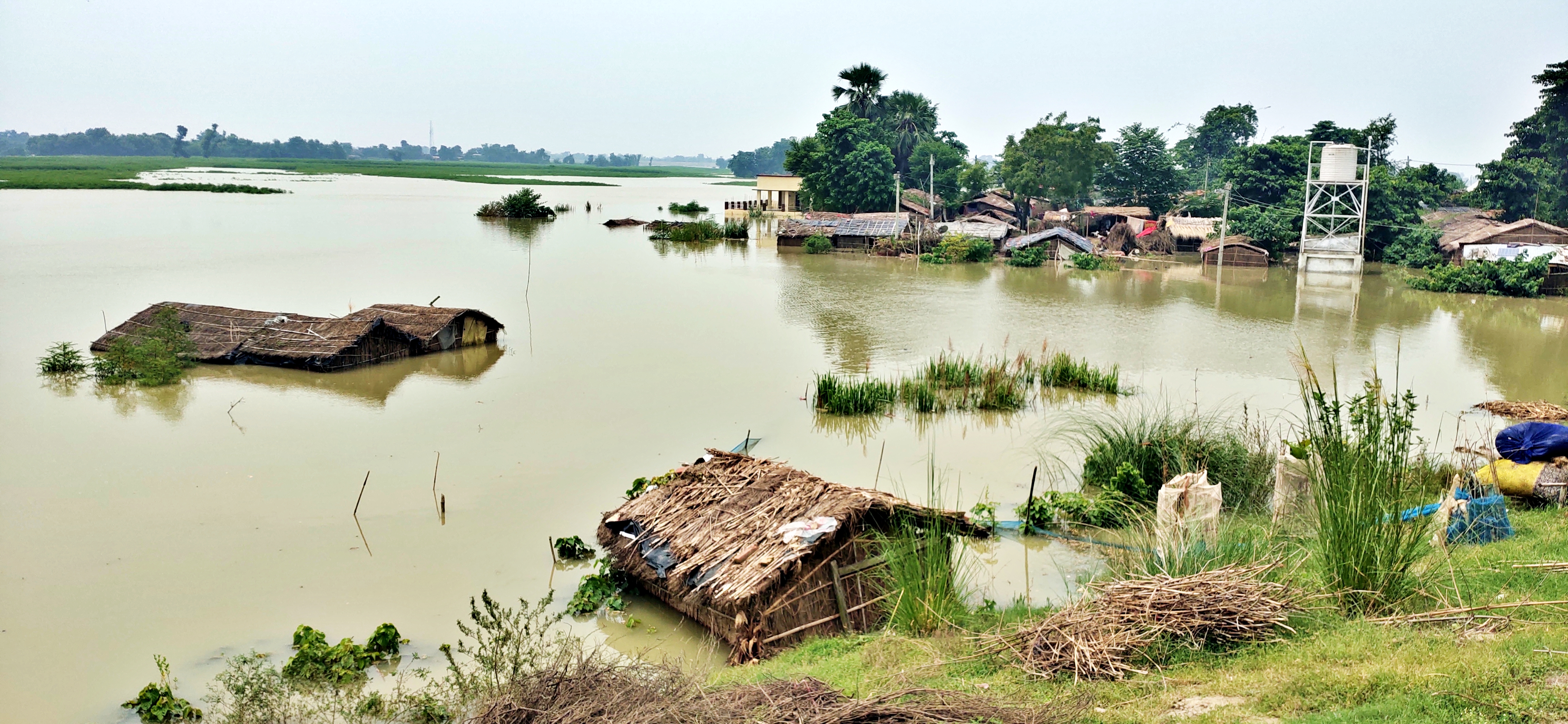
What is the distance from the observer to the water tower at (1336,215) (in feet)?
81.5

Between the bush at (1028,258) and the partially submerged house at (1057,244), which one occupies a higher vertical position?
the partially submerged house at (1057,244)

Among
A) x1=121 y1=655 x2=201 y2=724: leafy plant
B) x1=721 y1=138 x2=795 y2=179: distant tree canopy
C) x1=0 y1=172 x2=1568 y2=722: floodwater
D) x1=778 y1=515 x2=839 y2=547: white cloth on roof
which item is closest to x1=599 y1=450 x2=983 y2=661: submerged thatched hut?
x1=778 y1=515 x2=839 y2=547: white cloth on roof

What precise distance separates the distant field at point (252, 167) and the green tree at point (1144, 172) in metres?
46.3

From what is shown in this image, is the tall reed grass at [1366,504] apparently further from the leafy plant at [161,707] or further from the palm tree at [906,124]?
the palm tree at [906,124]

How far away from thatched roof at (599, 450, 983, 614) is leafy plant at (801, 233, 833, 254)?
80.7ft

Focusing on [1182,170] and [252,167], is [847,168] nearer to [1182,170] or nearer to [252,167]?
[1182,170]

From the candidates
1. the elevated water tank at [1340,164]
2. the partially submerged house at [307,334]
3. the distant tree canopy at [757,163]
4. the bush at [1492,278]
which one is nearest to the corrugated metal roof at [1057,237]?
the elevated water tank at [1340,164]

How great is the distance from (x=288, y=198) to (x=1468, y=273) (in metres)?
49.6

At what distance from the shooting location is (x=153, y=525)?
7.50 metres

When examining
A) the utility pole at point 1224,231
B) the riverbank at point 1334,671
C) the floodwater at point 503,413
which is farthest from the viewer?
the utility pole at point 1224,231

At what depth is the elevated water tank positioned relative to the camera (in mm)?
24781

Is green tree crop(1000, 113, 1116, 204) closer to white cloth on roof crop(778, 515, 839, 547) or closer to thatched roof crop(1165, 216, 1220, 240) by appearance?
thatched roof crop(1165, 216, 1220, 240)

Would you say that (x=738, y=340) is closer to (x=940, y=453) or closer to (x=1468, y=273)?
(x=940, y=453)

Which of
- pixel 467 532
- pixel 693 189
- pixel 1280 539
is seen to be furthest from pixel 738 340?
pixel 693 189
